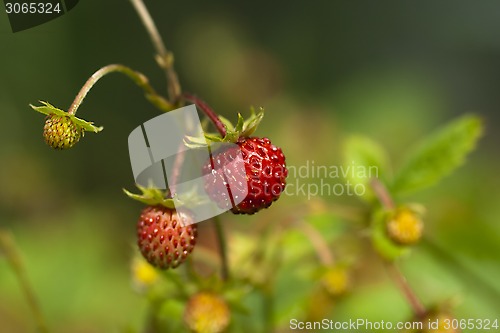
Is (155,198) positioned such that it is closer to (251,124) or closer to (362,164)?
(251,124)

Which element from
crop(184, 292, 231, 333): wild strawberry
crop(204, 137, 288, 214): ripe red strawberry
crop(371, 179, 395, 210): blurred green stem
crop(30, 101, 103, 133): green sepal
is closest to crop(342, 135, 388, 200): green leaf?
crop(371, 179, 395, 210): blurred green stem

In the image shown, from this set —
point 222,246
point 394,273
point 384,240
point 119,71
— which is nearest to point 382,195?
point 384,240

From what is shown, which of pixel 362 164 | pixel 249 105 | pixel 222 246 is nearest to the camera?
pixel 222 246

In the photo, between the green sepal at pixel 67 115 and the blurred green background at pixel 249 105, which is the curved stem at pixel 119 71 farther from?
the blurred green background at pixel 249 105

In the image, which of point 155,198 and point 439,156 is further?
point 439,156

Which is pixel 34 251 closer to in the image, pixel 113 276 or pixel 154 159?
pixel 113 276

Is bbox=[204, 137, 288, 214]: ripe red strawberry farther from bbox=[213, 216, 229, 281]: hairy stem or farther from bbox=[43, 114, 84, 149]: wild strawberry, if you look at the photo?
bbox=[43, 114, 84, 149]: wild strawberry

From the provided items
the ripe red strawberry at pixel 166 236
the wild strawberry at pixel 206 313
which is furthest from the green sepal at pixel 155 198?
the wild strawberry at pixel 206 313
